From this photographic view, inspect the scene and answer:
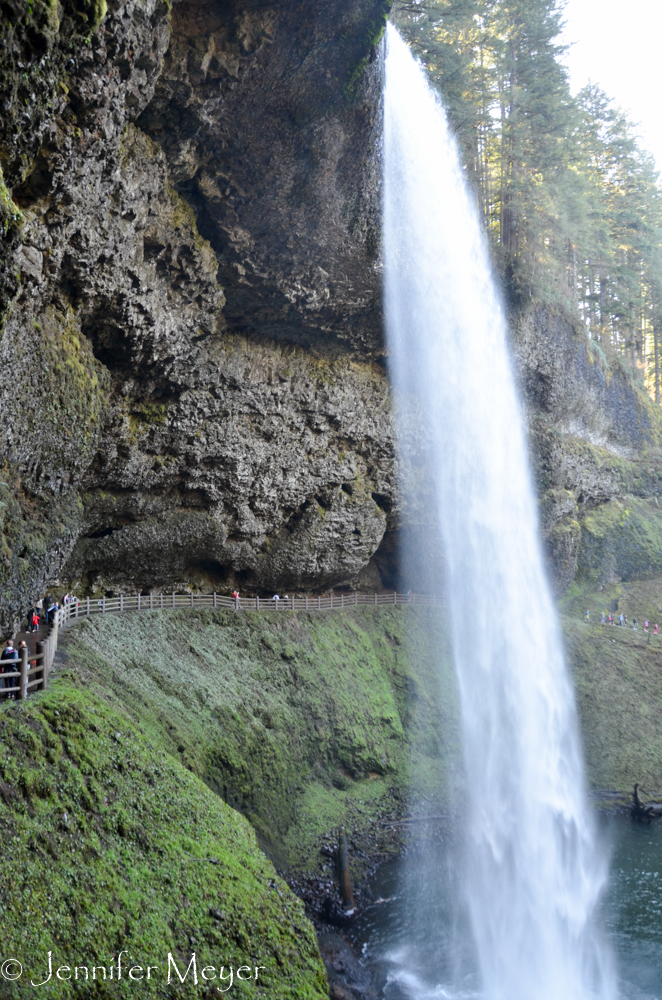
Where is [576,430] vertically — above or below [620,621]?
above

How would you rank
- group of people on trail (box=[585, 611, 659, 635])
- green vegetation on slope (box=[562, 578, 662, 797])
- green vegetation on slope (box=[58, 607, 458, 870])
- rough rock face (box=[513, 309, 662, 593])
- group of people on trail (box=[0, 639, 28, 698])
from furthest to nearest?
group of people on trail (box=[585, 611, 659, 635]) → rough rock face (box=[513, 309, 662, 593]) → green vegetation on slope (box=[562, 578, 662, 797]) → green vegetation on slope (box=[58, 607, 458, 870]) → group of people on trail (box=[0, 639, 28, 698])

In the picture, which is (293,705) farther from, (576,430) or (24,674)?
(576,430)

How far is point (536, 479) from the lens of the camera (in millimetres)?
34562

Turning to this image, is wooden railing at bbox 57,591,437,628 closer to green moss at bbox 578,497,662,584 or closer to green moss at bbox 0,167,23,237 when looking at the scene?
green moss at bbox 0,167,23,237

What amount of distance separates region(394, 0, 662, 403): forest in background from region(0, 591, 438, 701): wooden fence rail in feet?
53.9

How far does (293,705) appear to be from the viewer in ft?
79.2

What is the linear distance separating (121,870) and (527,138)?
3588 cm

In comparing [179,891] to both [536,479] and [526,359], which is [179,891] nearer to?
[536,479]

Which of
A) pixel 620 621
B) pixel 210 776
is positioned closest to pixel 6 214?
pixel 210 776

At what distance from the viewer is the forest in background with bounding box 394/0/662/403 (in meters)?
28.9

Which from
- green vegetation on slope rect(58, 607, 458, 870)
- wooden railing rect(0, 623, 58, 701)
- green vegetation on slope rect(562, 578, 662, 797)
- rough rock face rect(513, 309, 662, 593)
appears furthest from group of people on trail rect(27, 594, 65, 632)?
rough rock face rect(513, 309, 662, 593)

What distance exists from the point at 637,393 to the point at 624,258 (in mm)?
9548

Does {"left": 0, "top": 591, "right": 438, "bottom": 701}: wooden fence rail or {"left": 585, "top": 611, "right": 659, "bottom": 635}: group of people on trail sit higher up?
{"left": 0, "top": 591, "right": 438, "bottom": 701}: wooden fence rail

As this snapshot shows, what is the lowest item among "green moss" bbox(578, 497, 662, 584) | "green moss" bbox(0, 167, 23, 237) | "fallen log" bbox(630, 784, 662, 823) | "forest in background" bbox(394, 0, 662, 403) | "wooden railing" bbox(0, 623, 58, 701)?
"fallen log" bbox(630, 784, 662, 823)
